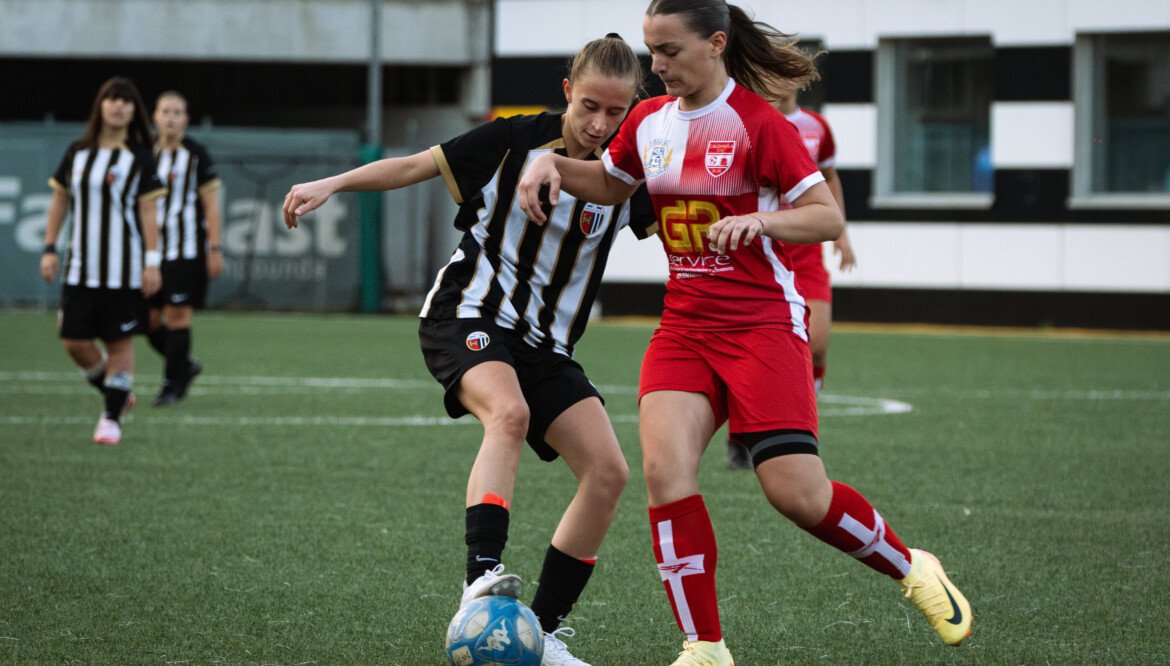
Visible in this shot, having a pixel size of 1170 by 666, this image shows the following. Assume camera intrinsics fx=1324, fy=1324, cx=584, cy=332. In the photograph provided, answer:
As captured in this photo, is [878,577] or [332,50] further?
[332,50]

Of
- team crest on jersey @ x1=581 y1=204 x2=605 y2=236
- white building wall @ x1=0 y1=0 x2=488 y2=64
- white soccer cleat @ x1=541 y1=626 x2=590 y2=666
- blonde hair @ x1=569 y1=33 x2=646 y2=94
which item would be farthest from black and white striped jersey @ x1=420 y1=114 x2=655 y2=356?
white building wall @ x1=0 y1=0 x2=488 y2=64

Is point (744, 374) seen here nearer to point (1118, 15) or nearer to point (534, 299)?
point (534, 299)

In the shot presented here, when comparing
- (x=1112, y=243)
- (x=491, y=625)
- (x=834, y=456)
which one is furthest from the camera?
(x=1112, y=243)

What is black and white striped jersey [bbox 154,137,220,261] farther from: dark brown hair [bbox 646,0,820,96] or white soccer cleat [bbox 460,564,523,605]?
white soccer cleat [bbox 460,564,523,605]

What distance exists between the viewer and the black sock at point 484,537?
344 cm

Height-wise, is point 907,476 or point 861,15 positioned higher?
point 861,15

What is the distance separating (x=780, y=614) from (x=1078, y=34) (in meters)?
14.7

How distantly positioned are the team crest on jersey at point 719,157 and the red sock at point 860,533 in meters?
0.90

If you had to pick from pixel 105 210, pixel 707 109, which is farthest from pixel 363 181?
pixel 105 210

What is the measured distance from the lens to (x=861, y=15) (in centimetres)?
1791

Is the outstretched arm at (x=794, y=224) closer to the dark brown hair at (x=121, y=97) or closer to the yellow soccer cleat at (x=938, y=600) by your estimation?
the yellow soccer cleat at (x=938, y=600)

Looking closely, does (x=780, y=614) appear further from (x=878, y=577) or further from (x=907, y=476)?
(x=907, y=476)

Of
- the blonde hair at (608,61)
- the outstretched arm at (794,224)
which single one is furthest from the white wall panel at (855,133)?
the outstretched arm at (794,224)

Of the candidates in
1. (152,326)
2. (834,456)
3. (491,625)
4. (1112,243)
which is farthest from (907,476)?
(1112,243)
